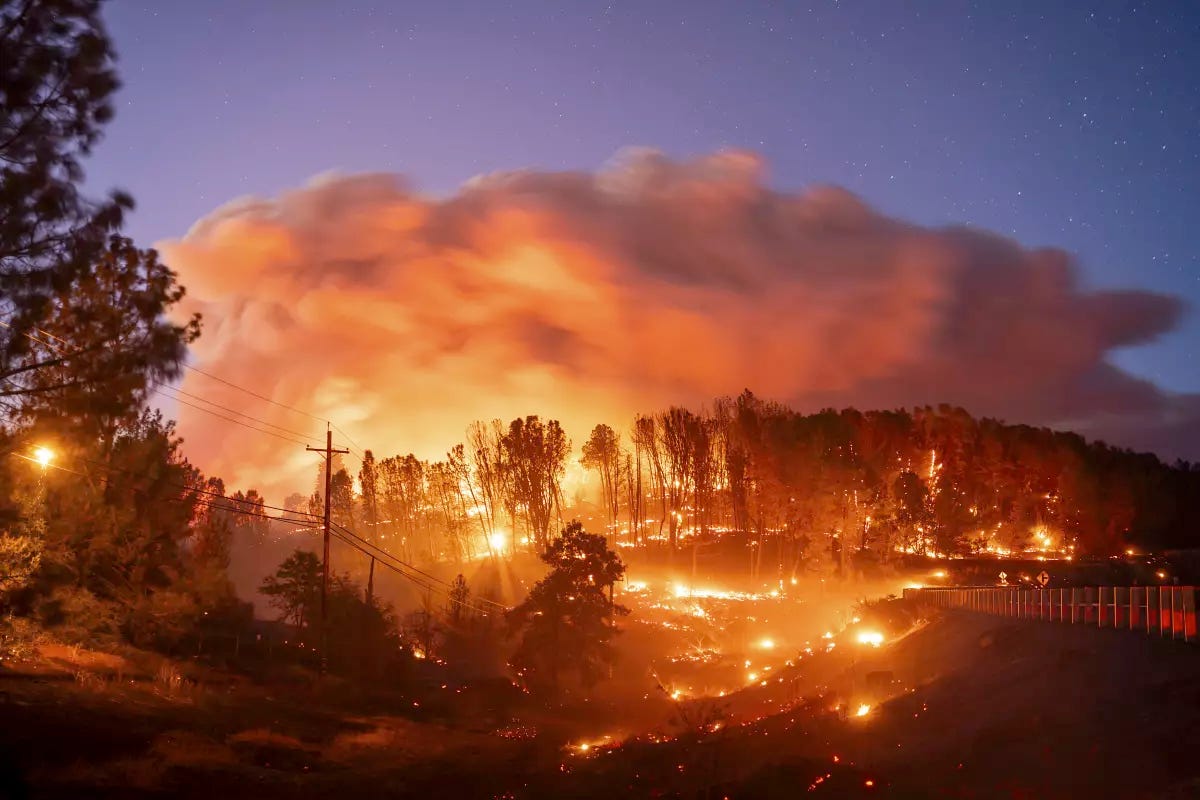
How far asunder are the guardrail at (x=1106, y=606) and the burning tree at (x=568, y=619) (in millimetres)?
20986

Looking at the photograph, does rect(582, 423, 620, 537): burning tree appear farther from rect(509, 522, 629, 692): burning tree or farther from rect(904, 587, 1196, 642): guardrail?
rect(904, 587, 1196, 642): guardrail

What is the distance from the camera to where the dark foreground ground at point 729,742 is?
57.2 feet

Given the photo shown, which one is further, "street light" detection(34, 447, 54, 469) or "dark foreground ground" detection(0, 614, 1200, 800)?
"street light" detection(34, 447, 54, 469)

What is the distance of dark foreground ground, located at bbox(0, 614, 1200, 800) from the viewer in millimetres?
17422

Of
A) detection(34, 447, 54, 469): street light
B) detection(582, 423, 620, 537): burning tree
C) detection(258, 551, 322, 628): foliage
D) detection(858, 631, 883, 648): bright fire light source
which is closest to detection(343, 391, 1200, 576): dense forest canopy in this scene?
detection(582, 423, 620, 537): burning tree

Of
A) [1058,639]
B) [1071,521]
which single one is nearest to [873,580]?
[1071,521]

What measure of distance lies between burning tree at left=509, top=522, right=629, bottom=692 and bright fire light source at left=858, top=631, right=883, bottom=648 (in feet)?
45.4

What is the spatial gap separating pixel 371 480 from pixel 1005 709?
353 feet

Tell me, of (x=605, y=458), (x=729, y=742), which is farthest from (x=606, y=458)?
(x=729, y=742)

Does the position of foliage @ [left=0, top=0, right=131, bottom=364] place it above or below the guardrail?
above

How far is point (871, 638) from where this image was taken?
5203 centimetres

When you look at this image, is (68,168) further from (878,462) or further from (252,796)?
(878,462)

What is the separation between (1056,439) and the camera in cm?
9569

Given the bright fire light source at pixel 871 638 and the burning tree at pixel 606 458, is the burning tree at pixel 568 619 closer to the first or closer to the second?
the bright fire light source at pixel 871 638
